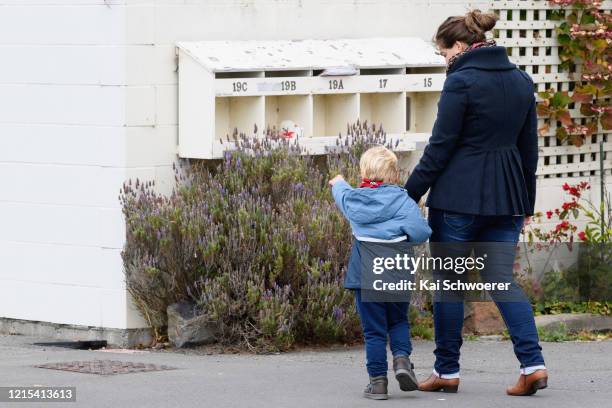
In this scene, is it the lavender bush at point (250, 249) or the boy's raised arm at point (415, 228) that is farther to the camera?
the lavender bush at point (250, 249)

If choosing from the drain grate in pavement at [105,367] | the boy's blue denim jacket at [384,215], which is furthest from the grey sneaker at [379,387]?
the drain grate in pavement at [105,367]

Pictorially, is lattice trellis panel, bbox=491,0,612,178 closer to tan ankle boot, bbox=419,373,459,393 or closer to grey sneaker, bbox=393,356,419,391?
tan ankle boot, bbox=419,373,459,393

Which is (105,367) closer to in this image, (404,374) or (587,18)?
(404,374)

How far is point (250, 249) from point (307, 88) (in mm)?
1341

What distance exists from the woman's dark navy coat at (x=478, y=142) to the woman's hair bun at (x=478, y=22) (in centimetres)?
12

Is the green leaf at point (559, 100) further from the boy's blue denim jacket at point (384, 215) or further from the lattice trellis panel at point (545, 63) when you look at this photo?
the boy's blue denim jacket at point (384, 215)

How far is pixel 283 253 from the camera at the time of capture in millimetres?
8672

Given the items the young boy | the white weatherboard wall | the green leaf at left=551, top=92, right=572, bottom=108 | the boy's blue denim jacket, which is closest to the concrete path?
the young boy

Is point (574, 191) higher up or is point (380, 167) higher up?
point (380, 167)

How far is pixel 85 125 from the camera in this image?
9078mm

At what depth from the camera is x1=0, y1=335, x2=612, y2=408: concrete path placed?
686 centimetres

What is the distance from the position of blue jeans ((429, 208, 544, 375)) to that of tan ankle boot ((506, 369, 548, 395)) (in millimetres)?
57

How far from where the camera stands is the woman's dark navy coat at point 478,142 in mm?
6836

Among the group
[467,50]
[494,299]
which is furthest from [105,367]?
[467,50]
